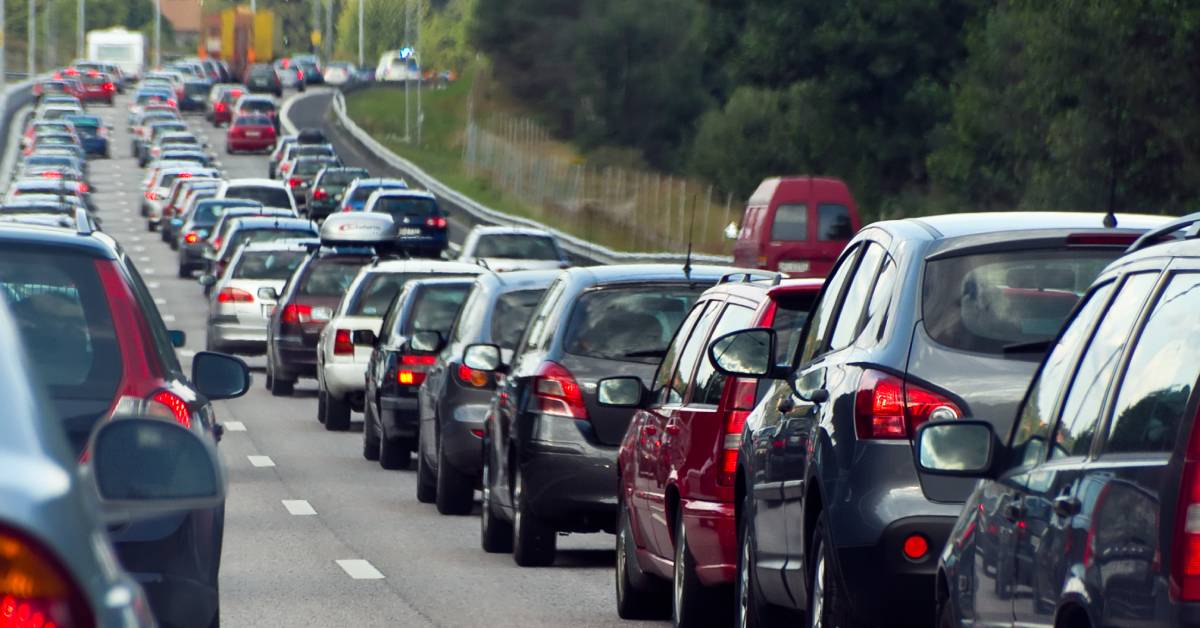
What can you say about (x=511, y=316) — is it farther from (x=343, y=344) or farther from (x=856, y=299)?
(x=856, y=299)

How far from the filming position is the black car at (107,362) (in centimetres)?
709

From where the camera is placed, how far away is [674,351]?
1123 centimetres

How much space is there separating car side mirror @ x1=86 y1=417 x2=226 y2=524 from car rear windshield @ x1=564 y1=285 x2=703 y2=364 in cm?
880

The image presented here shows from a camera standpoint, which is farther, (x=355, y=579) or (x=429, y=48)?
(x=429, y=48)

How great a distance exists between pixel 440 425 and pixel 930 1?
4751 cm

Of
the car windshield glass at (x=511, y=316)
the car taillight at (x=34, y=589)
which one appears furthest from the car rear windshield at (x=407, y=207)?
the car taillight at (x=34, y=589)

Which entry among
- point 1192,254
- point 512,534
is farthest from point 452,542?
point 1192,254

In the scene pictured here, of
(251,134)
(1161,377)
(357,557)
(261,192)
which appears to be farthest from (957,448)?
(251,134)

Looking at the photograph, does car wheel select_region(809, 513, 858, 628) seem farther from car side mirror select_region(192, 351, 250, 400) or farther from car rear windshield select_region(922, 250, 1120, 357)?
car side mirror select_region(192, 351, 250, 400)

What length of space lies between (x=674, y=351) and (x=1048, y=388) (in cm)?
534

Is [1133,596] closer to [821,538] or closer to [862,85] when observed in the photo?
[821,538]

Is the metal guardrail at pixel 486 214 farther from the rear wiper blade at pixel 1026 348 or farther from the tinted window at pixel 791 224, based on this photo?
the rear wiper blade at pixel 1026 348

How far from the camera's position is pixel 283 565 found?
13.7 meters

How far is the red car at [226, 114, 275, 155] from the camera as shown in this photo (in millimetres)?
100312
